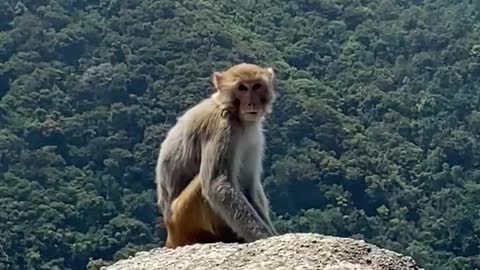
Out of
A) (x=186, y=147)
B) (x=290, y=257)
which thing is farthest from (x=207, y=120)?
(x=290, y=257)

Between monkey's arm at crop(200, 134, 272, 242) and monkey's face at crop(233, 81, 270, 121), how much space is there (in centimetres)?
22

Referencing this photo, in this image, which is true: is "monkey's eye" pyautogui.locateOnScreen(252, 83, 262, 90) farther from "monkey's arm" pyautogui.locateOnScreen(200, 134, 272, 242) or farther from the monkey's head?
"monkey's arm" pyautogui.locateOnScreen(200, 134, 272, 242)

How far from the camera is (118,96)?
38.6 meters

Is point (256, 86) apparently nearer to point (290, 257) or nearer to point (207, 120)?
point (207, 120)

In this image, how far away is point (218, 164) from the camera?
320 inches

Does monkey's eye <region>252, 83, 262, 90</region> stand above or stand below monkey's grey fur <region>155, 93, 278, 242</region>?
above

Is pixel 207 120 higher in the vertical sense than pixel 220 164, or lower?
higher

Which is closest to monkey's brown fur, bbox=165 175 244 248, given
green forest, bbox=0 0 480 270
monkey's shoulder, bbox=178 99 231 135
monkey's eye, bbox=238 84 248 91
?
monkey's shoulder, bbox=178 99 231 135

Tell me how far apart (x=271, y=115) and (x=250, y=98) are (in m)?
15.8

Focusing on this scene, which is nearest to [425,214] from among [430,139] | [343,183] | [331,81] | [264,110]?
[343,183]

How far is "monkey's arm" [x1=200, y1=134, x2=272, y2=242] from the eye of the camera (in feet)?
26.6

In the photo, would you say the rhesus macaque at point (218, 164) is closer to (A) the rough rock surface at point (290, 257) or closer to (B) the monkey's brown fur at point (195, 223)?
(B) the monkey's brown fur at point (195, 223)

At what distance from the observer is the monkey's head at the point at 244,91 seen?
8281 mm

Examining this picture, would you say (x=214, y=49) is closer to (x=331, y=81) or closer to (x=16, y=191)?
(x=331, y=81)
